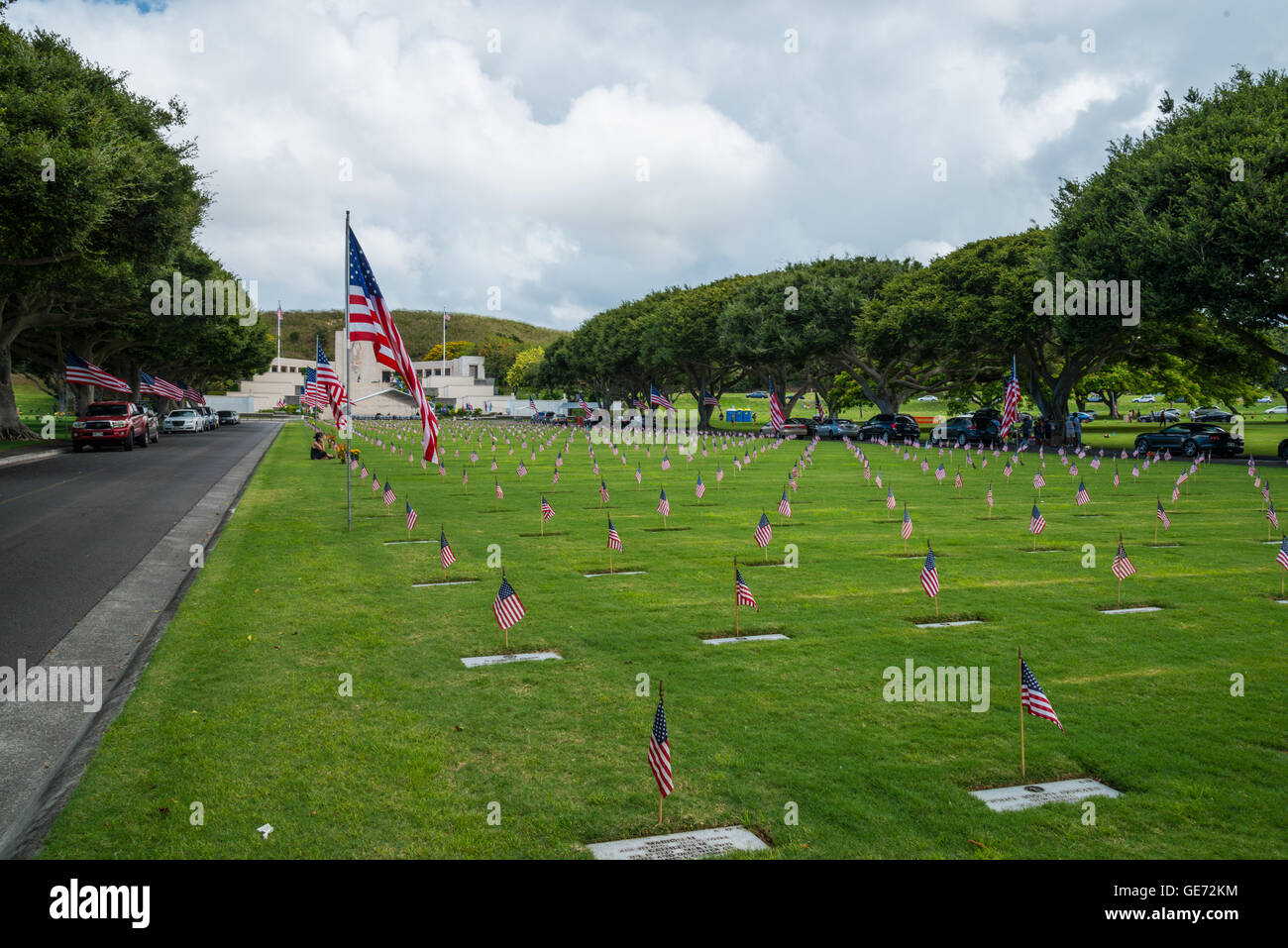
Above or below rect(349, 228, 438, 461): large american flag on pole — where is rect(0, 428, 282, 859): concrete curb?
below

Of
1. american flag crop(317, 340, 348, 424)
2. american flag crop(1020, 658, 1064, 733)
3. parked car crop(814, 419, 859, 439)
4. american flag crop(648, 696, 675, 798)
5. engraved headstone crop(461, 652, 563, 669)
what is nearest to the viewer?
american flag crop(648, 696, 675, 798)

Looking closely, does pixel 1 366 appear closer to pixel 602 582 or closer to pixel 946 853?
pixel 602 582

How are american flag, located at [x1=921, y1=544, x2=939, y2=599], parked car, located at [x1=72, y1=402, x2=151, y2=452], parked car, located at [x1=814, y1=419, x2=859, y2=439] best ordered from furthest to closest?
parked car, located at [x1=814, y1=419, x2=859, y2=439] → parked car, located at [x1=72, y1=402, x2=151, y2=452] → american flag, located at [x1=921, y1=544, x2=939, y2=599]

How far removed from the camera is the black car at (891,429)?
58.9m

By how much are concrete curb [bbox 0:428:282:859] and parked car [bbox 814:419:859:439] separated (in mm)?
51461

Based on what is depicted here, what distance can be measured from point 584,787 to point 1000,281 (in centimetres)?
4580

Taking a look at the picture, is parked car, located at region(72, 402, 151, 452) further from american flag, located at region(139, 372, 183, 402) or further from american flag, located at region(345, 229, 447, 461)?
american flag, located at region(345, 229, 447, 461)

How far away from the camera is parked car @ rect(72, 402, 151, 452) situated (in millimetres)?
40750

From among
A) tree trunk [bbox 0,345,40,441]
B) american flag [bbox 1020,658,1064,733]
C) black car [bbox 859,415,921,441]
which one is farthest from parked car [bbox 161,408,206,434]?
american flag [bbox 1020,658,1064,733]

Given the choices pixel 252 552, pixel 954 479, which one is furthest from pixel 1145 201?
pixel 252 552

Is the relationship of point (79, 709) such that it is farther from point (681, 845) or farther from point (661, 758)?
point (681, 845)

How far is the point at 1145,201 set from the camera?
33.0 m

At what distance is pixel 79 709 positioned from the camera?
7.36 metres
